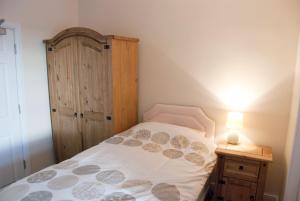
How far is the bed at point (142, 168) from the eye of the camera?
158 centimetres

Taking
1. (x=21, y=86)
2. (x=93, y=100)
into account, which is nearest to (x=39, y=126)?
(x=21, y=86)

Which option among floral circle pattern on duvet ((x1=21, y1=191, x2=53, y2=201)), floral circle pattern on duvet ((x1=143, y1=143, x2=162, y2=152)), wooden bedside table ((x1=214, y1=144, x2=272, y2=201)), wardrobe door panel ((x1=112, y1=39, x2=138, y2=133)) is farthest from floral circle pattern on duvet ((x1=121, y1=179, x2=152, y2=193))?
wardrobe door panel ((x1=112, y1=39, x2=138, y2=133))

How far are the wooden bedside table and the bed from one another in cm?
17

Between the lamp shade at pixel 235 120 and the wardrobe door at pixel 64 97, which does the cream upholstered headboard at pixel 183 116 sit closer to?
the lamp shade at pixel 235 120

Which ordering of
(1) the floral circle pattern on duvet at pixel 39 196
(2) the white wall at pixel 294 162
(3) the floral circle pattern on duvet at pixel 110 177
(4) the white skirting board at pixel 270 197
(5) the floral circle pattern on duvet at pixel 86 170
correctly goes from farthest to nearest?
(4) the white skirting board at pixel 270 197, (2) the white wall at pixel 294 162, (5) the floral circle pattern on duvet at pixel 86 170, (3) the floral circle pattern on duvet at pixel 110 177, (1) the floral circle pattern on duvet at pixel 39 196

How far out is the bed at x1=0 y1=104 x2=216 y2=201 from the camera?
1.58 meters

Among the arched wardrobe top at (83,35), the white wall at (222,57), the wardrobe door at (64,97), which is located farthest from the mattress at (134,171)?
the arched wardrobe top at (83,35)

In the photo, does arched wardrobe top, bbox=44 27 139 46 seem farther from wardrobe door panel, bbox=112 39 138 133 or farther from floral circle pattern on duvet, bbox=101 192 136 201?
floral circle pattern on duvet, bbox=101 192 136 201

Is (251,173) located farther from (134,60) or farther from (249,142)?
(134,60)

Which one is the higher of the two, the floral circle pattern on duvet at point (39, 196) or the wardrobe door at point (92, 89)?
the wardrobe door at point (92, 89)

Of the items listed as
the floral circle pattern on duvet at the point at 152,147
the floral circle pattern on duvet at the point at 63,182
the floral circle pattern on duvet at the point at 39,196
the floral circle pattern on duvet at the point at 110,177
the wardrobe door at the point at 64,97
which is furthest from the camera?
the wardrobe door at the point at 64,97

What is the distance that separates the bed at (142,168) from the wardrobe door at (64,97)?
0.78 m

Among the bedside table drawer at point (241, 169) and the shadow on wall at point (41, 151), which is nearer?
the bedside table drawer at point (241, 169)

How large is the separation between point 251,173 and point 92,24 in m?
2.87
